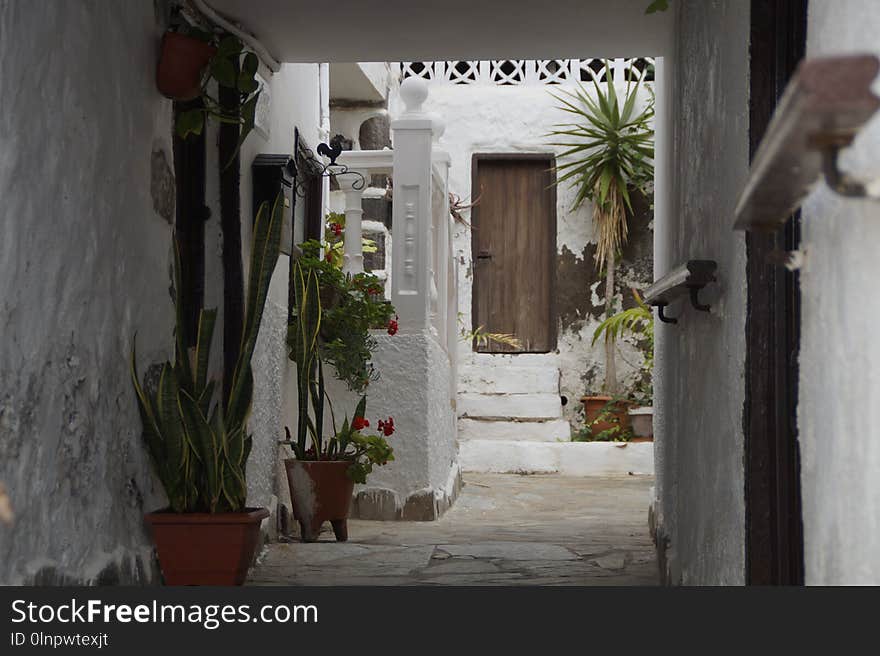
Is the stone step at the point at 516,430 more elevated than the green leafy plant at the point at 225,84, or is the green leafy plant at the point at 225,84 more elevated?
the green leafy plant at the point at 225,84

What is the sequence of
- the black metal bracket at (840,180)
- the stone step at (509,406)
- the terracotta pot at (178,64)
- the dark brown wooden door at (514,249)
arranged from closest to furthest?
the black metal bracket at (840,180)
the terracotta pot at (178,64)
the stone step at (509,406)
the dark brown wooden door at (514,249)

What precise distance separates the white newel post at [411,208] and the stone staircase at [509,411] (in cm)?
314

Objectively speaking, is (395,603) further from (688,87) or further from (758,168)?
(688,87)

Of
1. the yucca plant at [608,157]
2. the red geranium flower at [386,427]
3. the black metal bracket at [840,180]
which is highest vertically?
the yucca plant at [608,157]

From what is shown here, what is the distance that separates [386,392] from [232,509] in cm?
262

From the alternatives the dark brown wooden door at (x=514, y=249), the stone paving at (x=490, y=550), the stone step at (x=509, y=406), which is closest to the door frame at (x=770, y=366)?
the stone paving at (x=490, y=550)

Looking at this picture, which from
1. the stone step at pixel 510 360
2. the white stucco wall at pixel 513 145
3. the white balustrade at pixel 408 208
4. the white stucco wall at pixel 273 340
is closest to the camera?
the white stucco wall at pixel 273 340

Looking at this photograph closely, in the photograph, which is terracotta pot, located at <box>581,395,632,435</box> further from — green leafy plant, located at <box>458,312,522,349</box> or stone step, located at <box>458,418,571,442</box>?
green leafy plant, located at <box>458,312,522,349</box>

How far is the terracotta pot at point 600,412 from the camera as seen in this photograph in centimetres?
975

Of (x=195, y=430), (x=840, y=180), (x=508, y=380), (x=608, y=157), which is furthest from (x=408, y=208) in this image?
(x=840, y=180)

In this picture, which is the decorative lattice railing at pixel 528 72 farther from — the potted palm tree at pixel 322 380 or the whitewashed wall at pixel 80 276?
the whitewashed wall at pixel 80 276

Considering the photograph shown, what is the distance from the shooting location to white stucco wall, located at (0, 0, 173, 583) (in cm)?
258

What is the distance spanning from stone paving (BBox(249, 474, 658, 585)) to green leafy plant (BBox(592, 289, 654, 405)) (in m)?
2.74

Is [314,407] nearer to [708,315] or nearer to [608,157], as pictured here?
[708,315]
